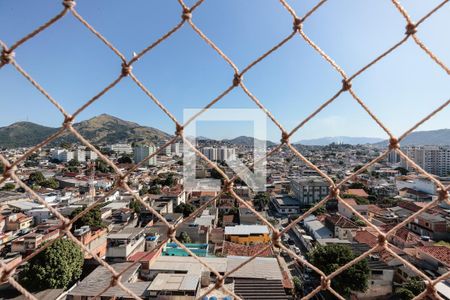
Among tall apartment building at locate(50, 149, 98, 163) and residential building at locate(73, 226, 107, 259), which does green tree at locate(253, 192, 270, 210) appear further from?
tall apartment building at locate(50, 149, 98, 163)

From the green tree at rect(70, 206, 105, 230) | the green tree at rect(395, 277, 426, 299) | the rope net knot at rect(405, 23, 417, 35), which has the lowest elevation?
the green tree at rect(395, 277, 426, 299)

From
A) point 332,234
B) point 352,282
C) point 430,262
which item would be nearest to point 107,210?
point 332,234

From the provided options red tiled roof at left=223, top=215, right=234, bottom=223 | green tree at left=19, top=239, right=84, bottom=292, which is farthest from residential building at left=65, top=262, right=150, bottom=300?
red tiled roof at left=223, top=215, right=234, bottom=223

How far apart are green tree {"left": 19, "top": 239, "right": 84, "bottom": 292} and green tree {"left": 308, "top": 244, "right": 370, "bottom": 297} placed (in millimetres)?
4480

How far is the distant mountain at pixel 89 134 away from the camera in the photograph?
49.7m

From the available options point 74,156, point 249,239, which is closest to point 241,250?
point 249,239

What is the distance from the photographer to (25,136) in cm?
5222

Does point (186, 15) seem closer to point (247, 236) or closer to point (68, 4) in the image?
A: point (68, 4)

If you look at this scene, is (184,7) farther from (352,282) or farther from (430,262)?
(430,262)

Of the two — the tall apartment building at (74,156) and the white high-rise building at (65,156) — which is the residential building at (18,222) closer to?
the tall apartment building at (74,156)

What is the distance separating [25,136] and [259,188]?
51680mm

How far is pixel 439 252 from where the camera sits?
244 inches

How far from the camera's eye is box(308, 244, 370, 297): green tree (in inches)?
198

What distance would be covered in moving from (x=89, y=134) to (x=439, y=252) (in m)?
54.5
